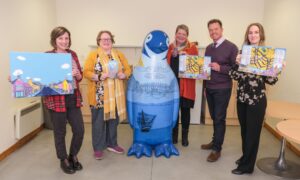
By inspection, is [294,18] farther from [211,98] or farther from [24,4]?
[24,4]

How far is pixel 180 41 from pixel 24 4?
6.22ft

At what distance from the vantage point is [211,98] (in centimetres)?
279

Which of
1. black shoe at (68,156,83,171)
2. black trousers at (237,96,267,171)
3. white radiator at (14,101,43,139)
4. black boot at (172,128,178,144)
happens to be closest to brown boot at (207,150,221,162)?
black trousers at (237,96,267,171)

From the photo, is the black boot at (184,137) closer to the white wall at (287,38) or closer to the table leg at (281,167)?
the table leg at (281,167)

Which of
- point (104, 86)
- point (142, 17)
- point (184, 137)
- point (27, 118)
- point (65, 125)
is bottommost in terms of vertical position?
point (184, 137)

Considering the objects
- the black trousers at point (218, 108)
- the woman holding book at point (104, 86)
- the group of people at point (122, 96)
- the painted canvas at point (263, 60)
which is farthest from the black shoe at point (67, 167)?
the painted canvas at point (263, 60)

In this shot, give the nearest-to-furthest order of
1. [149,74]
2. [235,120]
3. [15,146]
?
[149,74] → [15,146] → [235,120]

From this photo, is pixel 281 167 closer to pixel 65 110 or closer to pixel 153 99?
pixel 153 99

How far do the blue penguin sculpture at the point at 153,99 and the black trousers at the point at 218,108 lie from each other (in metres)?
0.36

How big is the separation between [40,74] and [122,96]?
89 centimetres

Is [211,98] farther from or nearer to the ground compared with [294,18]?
nearer to the ground

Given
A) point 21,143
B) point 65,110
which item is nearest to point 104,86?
point 65,110

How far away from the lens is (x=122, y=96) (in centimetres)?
282

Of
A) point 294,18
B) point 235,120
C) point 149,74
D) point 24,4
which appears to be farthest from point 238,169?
point 24,4
